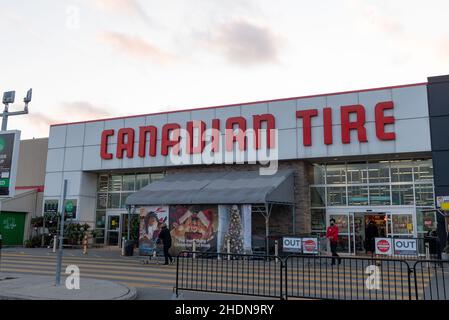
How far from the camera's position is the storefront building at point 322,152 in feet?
69.7

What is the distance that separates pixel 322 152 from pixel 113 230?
15643mm

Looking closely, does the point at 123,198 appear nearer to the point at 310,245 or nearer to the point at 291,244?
the point at 291,244

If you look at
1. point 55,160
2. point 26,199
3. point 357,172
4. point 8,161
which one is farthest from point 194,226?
point 26,199

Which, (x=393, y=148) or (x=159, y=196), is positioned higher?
(x=393, y=148)

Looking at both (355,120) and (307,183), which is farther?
(307,183)

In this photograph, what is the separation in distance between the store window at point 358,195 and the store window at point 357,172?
15.1 inches

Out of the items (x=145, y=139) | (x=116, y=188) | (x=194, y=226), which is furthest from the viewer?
(x=116, y=188)

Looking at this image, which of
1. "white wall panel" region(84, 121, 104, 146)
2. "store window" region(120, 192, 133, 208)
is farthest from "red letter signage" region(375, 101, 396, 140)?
"white wall panel" region(84, 121, 104, 146)

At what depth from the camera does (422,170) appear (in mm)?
22500

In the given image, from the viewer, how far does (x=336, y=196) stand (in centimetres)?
2395

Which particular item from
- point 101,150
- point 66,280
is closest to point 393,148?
point 66,280

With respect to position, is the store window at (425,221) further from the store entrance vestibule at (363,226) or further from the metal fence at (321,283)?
the metal fence at (321,283)
